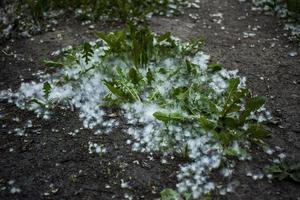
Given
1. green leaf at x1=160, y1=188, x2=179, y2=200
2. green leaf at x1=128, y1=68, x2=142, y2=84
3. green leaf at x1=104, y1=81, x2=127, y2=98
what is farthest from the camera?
green leaf at x1=128, y1=68, x2=142, y2=84

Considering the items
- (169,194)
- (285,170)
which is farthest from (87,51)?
(285,170)

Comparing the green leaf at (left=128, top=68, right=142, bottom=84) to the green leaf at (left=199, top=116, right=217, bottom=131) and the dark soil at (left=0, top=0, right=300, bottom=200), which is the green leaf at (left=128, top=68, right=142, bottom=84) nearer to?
the dark soil at (left=0, top=0, right=300, bottom=200)

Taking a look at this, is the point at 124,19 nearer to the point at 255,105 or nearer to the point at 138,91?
the point at 138,91

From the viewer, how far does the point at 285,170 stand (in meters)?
2.73

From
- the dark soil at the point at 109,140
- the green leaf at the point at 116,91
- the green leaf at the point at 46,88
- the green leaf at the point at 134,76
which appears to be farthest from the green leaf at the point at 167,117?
the green leaf at the point at 46,88

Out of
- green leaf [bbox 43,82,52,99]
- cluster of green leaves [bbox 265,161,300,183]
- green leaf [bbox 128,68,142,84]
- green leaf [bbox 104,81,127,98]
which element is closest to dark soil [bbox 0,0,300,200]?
cluster of green leaves [bbox 265,161,300,183]

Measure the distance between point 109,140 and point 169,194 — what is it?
0.79m

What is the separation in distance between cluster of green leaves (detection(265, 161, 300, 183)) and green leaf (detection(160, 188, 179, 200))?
0.75 metres

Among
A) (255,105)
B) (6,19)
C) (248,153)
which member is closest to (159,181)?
(248,153)

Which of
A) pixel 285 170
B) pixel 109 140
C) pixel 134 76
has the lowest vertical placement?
pixel 109 140

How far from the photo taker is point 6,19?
16.8 ft

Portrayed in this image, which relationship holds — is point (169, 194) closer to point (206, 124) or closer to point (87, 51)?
point (206, 124)

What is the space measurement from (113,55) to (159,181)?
1.84m

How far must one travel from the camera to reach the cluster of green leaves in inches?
105
